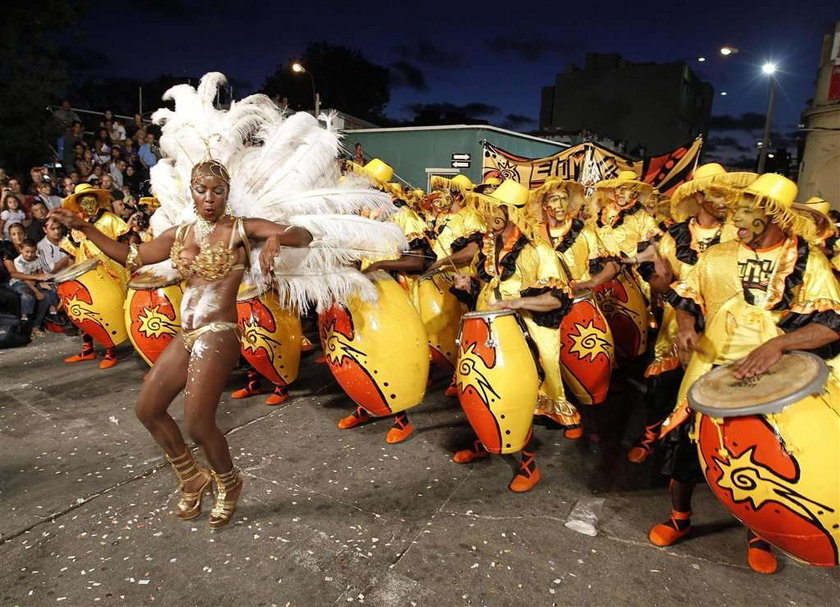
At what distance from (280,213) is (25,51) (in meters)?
10.3

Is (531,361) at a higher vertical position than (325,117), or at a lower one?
lower

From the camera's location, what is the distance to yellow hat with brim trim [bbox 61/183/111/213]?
5277 millimetres

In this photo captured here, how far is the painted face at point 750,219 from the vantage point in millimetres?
2590

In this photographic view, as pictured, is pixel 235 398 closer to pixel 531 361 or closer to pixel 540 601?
pixel 531 361

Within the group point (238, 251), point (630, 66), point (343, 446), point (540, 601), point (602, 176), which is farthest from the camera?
point (630, 66)

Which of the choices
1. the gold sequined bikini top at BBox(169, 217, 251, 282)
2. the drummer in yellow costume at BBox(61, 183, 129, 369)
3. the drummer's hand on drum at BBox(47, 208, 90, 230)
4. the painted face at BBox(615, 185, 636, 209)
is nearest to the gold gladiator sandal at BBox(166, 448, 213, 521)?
the gold sequined bikini top at BBox(169, 217, 251, 282)

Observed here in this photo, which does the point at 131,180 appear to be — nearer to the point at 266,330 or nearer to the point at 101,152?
the point at 101,152

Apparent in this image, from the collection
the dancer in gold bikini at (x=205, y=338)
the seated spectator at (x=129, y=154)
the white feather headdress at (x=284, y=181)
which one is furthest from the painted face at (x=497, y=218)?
the seated spectator at (x=129, y=154)

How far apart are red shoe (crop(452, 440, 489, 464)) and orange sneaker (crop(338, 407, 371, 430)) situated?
901mm

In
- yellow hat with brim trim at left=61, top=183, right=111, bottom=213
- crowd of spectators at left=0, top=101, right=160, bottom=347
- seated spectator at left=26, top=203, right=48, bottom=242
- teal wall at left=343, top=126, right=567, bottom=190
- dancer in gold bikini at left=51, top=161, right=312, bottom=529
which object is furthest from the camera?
teal wall at left=343, top=126, right=567, bottom=190

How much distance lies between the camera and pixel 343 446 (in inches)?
158

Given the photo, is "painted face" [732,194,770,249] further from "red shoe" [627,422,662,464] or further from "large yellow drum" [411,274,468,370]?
"large yellow drum" [411,274,468,370]

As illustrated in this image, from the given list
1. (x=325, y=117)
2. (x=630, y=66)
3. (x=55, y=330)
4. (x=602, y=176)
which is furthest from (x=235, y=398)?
(x=630, y=66)

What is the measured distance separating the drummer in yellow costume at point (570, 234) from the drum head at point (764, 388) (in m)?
2.05
